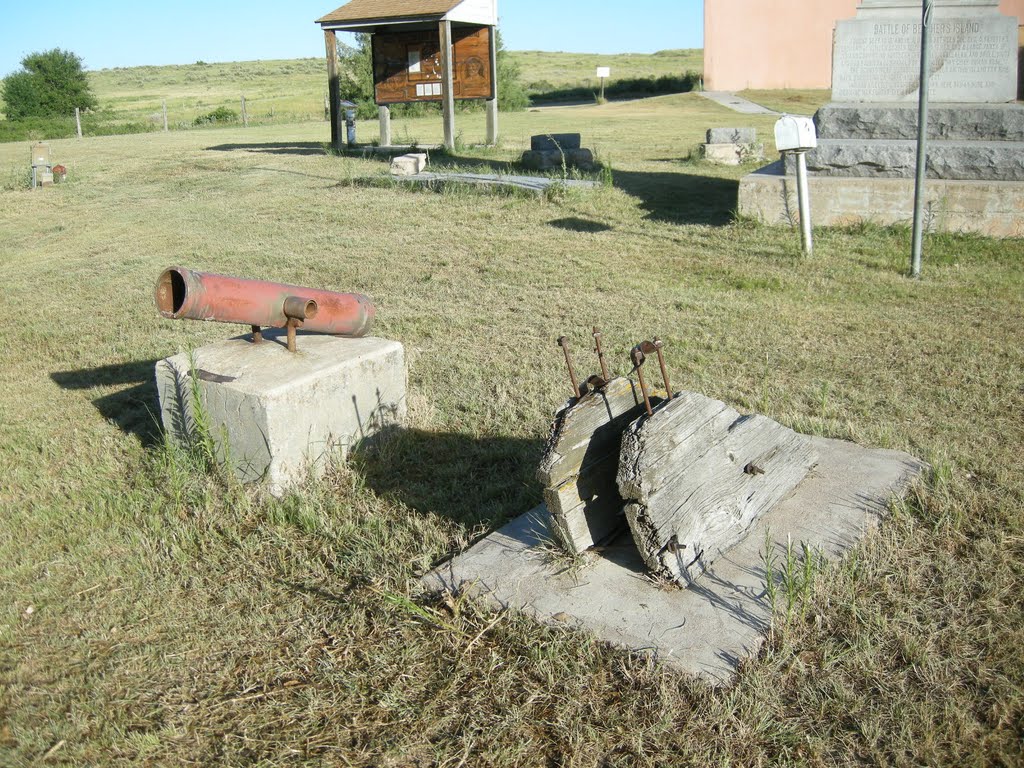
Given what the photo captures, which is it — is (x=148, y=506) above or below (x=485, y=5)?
below

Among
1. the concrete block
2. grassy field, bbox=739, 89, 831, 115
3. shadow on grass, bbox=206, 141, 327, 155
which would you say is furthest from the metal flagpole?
grassy field, bbox=739, 89, 831, 115

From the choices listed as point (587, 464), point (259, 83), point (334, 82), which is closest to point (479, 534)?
point (587, 464)

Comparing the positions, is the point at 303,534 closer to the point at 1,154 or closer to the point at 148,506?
the point at 148,506

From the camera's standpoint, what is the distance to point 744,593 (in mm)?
2855

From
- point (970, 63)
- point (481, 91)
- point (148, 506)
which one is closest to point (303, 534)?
point (148, 506)

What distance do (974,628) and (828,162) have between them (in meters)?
6.85

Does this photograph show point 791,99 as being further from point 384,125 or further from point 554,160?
point 554,160

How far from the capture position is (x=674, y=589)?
9.46ft

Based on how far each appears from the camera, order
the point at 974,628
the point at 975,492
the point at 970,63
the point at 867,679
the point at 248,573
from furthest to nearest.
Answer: the point at 970,63 → the point at 975,492 → the point at 248,573 → the point at 974,628 → the point at 867,679

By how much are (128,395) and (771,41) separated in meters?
32.9

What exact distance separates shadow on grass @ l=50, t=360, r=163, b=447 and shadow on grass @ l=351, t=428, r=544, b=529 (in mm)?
1095

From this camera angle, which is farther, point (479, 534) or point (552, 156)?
point (552, 156)

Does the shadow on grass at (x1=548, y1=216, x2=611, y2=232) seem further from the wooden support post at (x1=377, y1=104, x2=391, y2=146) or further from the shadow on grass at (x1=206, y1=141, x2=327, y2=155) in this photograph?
the shadow on grass at (x1=206, y1=141, x2=327, y2=155)

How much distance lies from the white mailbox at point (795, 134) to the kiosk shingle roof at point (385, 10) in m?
9.24
